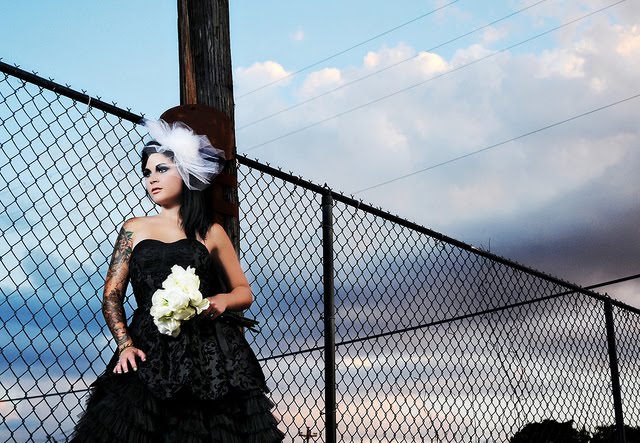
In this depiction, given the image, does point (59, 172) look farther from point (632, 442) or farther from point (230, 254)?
point (632, 442)

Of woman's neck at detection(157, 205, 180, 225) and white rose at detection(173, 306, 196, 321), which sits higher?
woman's neck at detection(157, 205, 180, 225)

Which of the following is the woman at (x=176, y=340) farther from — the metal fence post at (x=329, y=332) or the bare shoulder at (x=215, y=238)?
the metal fence post at (x=329, y=332)

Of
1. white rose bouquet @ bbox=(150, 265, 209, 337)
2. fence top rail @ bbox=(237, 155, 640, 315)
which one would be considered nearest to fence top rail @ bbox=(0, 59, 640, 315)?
fence top rail @ bbox=(237, 155, 640, 315)

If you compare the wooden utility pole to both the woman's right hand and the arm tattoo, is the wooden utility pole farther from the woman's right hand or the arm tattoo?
the woman's right hand

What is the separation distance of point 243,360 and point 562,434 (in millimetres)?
3756

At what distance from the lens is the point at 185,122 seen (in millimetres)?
3455

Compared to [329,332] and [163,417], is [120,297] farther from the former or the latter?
[329,332]

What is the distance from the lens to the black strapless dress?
271 cm

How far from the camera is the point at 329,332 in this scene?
13.0ft

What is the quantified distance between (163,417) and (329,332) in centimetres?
135

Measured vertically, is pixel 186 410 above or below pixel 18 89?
below

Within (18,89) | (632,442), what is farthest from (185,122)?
(632,442)

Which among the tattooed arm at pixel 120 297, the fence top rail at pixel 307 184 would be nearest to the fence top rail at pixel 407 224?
the fence top rail at pixel 307 184

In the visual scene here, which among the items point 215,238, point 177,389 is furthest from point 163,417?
point 215,238
